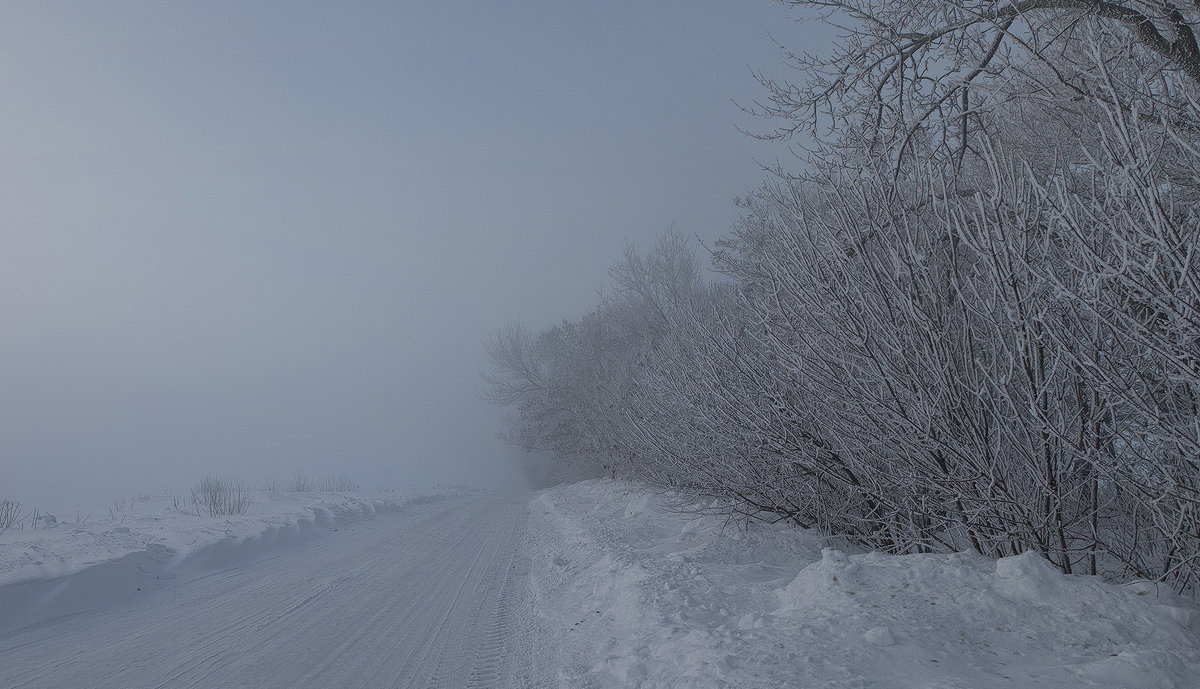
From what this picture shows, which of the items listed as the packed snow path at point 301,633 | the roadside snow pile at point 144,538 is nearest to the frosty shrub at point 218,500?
the roadside snow pile at point 144,538

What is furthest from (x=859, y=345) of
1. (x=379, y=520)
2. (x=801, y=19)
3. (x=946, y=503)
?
(x=379, y=520)

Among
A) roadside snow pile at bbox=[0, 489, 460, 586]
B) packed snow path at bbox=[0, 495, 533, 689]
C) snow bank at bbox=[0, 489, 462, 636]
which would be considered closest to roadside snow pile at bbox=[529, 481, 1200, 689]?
packed snow path at bbox=[0, 495, 533, 689]

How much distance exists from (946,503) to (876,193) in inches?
82.6

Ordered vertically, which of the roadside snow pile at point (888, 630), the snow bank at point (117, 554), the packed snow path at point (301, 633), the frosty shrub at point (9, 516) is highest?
the frosty shrub at point (9, 516)

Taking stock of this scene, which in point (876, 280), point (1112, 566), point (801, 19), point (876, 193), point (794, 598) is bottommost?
point (1112, 566)

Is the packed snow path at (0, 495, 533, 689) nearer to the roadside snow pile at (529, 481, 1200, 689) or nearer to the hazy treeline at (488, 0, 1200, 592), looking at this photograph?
the roadside snow pile at (529, 481, 1200, 689)

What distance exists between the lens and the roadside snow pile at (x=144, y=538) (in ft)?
22.0

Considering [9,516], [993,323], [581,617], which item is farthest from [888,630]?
[9,516]

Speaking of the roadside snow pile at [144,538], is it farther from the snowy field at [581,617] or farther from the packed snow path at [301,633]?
the packed snow path at [301,633]

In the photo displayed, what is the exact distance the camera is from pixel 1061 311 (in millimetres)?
3320

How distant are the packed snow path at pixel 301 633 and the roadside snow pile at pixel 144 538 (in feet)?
2.96

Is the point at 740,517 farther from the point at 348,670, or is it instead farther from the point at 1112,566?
the point at 348,670

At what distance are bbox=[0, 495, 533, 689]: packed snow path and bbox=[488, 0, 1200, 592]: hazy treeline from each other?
2.96 metres

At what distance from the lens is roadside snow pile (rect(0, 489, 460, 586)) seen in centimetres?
672
